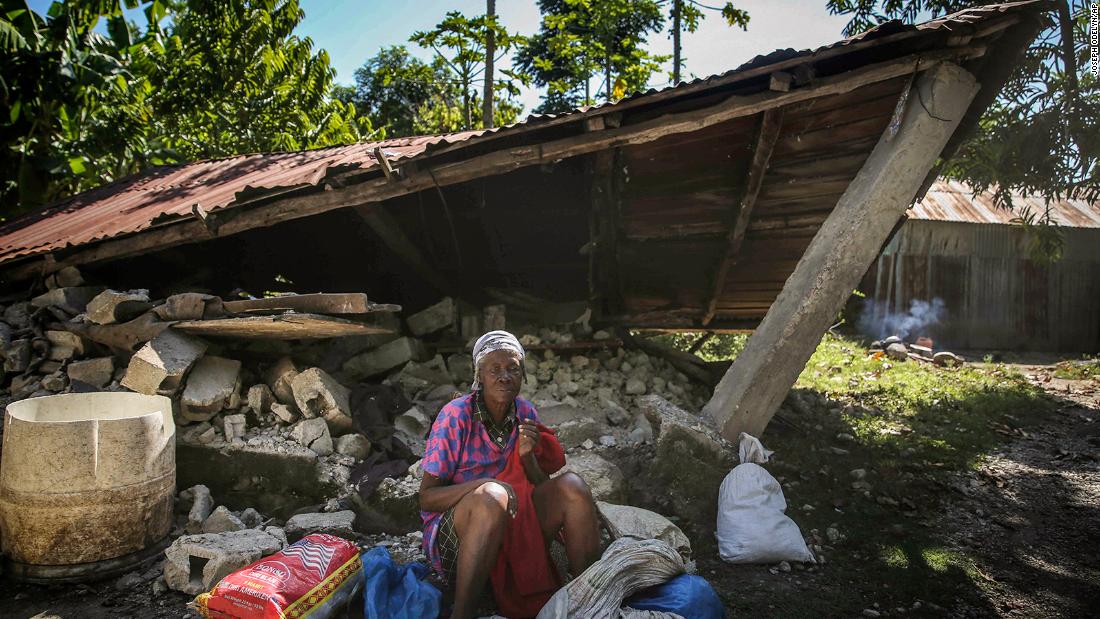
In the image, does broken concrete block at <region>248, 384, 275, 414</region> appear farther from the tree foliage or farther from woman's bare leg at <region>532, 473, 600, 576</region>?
the tree foliage

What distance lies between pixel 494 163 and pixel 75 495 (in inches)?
126

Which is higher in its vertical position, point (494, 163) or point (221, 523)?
point (494, 163)

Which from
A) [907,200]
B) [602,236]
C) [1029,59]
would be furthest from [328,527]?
[1029,59]

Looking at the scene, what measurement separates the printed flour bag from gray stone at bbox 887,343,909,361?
1168 centimetres

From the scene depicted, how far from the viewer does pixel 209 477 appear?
4203 mm

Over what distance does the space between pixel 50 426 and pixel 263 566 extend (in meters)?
1.57

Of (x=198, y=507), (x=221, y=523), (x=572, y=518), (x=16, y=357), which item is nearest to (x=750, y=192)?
(x=572, y=518)

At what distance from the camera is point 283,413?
454cm

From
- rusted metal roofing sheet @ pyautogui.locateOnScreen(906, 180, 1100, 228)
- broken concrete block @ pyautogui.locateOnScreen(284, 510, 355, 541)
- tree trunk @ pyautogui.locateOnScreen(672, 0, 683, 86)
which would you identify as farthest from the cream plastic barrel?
rusted metal roofing sheet @ pyautogui.locateOnScreen(906, 180, 1100, 228)

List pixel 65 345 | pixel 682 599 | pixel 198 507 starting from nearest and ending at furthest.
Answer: pixel 682 599
pixel 198 507
pixel 65 345

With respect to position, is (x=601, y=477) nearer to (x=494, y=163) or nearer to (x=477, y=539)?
(x=477, y=539)

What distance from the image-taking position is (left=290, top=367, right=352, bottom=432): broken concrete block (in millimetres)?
4564

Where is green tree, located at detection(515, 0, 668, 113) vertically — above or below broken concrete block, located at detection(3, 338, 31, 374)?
above

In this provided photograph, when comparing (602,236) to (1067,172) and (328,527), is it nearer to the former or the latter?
(328,527)
